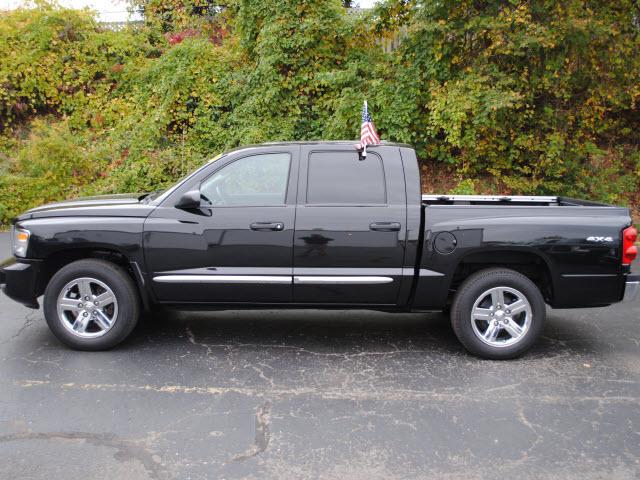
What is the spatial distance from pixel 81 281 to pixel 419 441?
10.3 feet

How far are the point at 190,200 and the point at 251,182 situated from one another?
1.89 ft

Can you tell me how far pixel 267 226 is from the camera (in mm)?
5133

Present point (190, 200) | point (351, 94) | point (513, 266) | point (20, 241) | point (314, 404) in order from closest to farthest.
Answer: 1. point (314, 404)
2. point (190, 200)
3. point (20, 241)
4. point (513, 266)
5. point (351, 94)

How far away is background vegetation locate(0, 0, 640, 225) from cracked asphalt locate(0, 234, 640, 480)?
6.51 metres

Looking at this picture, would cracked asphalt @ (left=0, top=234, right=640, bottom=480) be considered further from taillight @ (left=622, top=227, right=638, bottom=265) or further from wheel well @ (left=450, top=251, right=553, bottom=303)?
taillight @ (left=622, top=227, right=638, bottom=265)

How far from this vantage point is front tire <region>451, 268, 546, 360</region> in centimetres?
513

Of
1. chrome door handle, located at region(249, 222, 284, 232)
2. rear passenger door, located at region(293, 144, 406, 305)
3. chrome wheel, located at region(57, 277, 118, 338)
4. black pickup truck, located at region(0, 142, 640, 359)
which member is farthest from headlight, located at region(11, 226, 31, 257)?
rear passenger door, located at region(293, 144, 406, 305)

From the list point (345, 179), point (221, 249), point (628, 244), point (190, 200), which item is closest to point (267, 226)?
point (221, 249)

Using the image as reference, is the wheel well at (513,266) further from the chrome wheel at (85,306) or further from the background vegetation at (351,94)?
the background vegetation at (351,94)

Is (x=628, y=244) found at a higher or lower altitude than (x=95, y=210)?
lower

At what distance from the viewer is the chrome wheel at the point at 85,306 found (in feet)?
17.1

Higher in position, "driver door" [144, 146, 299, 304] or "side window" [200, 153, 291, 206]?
"side window" [200, 153, 291, 206]

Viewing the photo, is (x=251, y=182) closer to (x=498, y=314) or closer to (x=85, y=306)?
(x=85, y=306)

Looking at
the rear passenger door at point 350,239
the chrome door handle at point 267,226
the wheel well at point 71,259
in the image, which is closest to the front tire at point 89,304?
the wheel well at point 71,259
